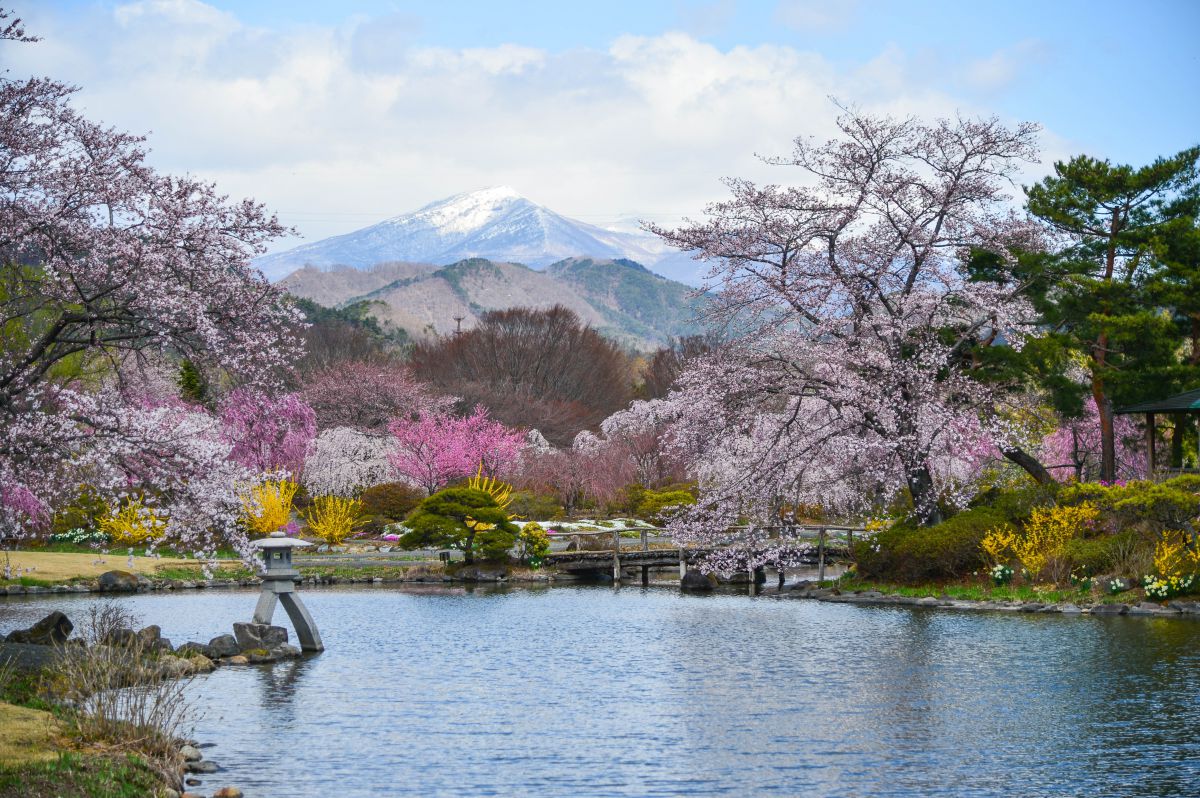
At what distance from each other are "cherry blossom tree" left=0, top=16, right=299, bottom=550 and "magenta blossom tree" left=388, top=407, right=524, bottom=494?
3803 centimetres

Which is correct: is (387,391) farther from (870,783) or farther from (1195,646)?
(870,783)

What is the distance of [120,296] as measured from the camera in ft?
63.9

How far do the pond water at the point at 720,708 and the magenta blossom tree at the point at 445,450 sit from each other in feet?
94.5

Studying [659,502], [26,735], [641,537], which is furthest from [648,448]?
[26,735]

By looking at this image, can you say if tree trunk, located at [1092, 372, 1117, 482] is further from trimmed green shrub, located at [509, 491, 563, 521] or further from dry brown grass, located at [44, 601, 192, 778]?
trimmed green shrub, located at [509, 491, 563, 521]

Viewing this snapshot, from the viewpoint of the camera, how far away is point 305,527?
58.3 metres

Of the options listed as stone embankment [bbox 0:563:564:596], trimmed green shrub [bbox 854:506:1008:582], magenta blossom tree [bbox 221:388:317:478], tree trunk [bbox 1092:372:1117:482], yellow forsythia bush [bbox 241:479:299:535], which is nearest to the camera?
trimmed green shrub [bbox 854:506:1008:582]

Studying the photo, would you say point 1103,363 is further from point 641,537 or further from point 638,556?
point 641,537

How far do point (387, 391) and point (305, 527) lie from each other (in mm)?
14899

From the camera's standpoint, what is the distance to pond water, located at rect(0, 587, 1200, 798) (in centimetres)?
1509

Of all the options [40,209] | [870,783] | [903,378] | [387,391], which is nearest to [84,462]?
[40,209]

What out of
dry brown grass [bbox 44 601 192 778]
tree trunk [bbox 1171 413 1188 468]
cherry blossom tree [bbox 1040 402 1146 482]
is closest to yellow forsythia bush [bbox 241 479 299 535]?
cherry blossom tree [bbox 1040 402 1146 482]

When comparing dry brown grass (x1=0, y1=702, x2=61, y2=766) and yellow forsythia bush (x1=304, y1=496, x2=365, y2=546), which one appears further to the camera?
yellow forsythia bush (x1=304, y1=496, x2=365, y2=546)

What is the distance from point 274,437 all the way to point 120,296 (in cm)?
4021
